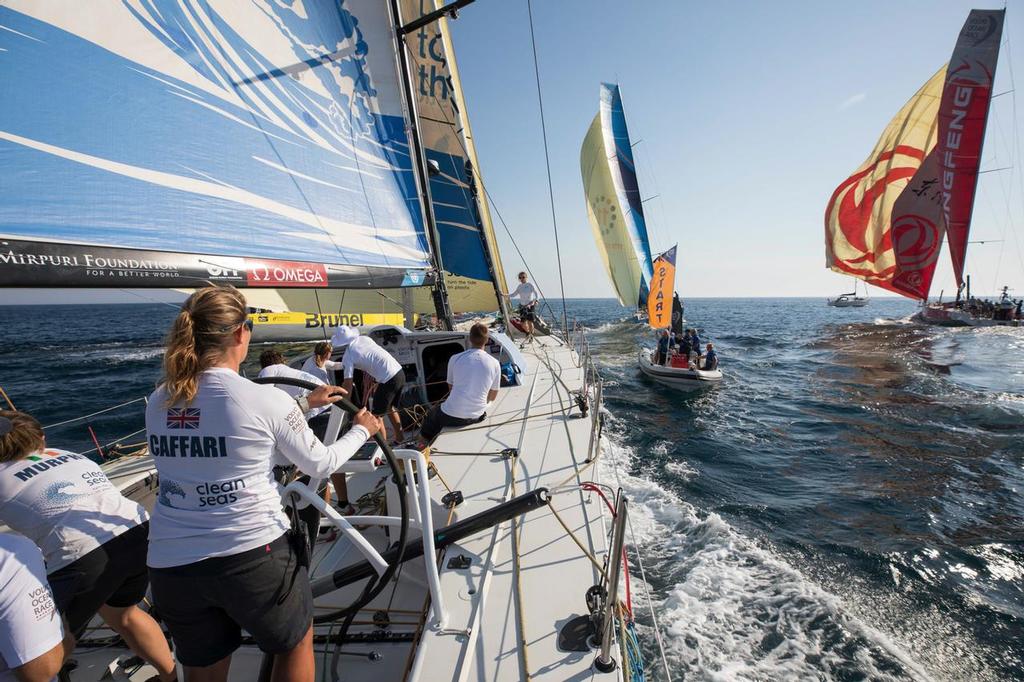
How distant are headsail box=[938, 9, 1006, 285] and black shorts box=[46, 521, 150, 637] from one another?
29331 millimetres

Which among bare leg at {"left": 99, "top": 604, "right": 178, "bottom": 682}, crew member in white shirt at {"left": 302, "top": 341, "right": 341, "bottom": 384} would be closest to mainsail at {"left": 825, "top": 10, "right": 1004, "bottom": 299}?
crew member in white shirt at {"left": 302, "top": 341, "right": 341, "bottom": 384}

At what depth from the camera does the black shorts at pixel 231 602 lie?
122 cm

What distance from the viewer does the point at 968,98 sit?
18.9 m

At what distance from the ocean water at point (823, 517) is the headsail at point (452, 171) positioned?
4740 mm

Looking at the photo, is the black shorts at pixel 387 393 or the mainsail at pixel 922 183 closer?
the black shorts at pixel 387 393

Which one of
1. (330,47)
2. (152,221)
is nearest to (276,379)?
(152,221)

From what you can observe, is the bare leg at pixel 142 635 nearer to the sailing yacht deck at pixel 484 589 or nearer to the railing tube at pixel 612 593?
the sailing yacht deck at pixel 484 589

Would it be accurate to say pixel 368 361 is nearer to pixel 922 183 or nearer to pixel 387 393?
pixel 387 393

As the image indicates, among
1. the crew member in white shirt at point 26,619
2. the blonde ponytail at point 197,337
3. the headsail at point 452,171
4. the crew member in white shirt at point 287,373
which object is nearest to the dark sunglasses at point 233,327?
the blonde ponytail at point 197,337

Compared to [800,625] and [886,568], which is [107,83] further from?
[886,568]

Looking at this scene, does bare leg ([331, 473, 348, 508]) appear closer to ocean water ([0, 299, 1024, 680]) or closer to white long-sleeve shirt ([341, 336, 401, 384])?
white long-sleeve shirt ([341, 336, 401, 384])

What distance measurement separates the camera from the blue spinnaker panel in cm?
2127

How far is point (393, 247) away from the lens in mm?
4965

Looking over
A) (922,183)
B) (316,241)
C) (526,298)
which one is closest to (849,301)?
(922,183)
